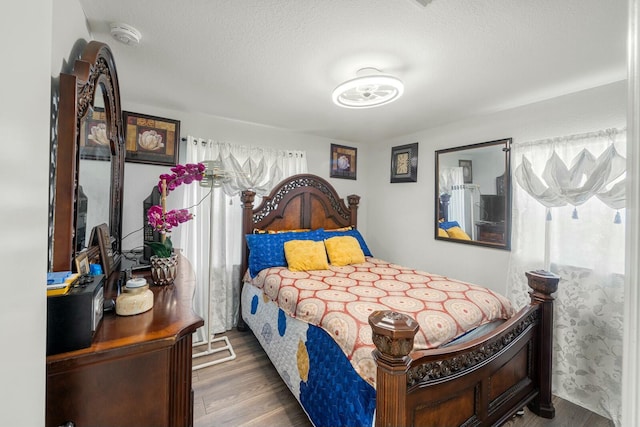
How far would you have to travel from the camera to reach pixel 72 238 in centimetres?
97

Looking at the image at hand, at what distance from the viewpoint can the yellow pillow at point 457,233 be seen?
2.74 m

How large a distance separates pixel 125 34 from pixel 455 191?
299 centimetres

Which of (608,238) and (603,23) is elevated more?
(603,23)

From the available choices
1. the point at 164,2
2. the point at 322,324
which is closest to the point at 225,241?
the point at 322,324

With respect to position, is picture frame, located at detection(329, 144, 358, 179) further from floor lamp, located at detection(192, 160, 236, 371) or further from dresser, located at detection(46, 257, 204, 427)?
dresser, located at detection(46, 257, 204, 427)

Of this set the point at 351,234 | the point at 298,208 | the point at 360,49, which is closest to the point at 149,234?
the point at 298,208

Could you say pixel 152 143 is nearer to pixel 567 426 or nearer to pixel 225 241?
pixel 225 241

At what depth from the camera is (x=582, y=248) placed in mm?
1993

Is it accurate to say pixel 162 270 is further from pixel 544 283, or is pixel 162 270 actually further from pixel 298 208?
pixel 544 283

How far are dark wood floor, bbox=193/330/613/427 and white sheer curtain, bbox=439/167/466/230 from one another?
5.28 feet

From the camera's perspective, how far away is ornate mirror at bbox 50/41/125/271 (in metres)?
0.93

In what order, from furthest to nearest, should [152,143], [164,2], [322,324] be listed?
[152,143]
[322,324]
[164,2]

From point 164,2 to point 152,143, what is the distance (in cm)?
156

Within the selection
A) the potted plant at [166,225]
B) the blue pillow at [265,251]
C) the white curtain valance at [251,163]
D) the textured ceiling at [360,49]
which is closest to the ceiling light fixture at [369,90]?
the textured ceiling at [360,49]
